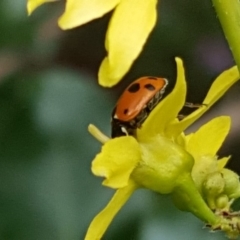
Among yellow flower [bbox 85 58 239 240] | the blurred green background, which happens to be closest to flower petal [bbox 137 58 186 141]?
yellow flower [bbox 85 58 239 240]

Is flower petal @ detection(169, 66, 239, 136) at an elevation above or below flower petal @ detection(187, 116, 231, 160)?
above

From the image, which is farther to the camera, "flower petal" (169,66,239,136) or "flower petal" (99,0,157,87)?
"flower petal" (169,66,239,136)

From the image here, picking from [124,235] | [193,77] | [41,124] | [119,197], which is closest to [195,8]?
[193,77]

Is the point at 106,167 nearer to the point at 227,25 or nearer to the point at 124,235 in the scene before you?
the point at 227,25

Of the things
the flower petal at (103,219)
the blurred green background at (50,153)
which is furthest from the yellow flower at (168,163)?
the blurred green background at (50,153)

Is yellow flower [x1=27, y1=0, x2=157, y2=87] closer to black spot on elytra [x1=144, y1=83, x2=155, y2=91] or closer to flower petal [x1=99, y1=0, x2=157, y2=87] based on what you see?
flower petal [x1=99, y1=0, x2=157, y2=87]

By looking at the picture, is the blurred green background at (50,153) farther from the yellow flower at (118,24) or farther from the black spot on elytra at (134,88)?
the yellow flower at (118,24)
